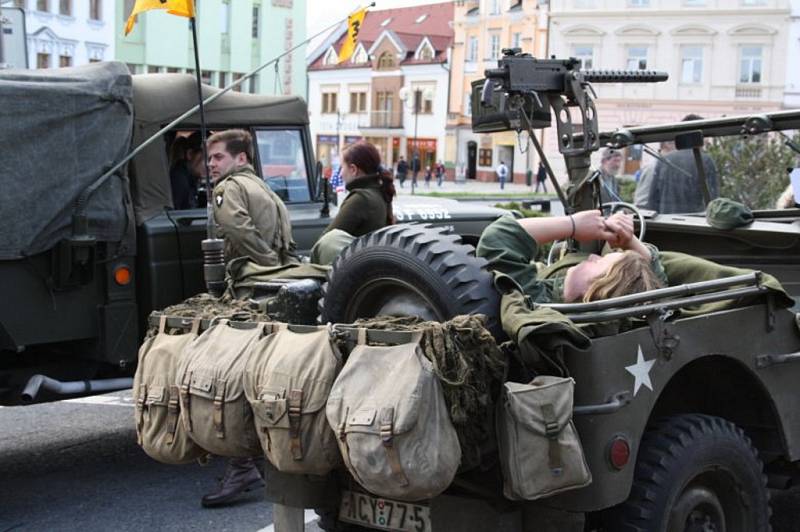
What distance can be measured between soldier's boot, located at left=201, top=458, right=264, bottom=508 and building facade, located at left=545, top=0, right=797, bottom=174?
50915mm

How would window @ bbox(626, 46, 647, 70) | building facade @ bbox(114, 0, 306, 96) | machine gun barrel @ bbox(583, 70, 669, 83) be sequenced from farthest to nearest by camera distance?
window @ bbox(626, 46, 647, 70)
building facade @ bbox(114, 0, 306, 96)
machine gun barrel @ bbox(583, 70, 669, 83)

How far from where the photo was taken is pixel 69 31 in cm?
4897

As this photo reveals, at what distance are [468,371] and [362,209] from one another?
11.9ft

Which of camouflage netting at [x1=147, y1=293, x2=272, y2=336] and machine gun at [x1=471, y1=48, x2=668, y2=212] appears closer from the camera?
camouflage netting at [x1=147, y1=293, x2=272, y2=336]

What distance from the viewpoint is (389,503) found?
4117 millimetres

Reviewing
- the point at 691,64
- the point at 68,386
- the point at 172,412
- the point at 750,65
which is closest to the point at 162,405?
the point at 172,412

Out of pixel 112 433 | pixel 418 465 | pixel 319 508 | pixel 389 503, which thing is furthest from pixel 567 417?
pixel 112 433

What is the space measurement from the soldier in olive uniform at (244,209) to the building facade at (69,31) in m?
41.6

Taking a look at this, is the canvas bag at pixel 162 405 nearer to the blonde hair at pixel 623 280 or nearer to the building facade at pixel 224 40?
the blonde hair at pixel 623 280

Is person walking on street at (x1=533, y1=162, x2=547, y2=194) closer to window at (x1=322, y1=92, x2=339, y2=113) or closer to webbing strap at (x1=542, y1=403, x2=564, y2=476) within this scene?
window at (x1=322, y1=92, x2=339, y2=113)

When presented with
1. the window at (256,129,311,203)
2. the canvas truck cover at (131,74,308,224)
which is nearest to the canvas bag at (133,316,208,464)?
the canvas truck cover at (131,74,308,224)

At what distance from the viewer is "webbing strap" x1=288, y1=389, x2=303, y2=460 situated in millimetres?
3691

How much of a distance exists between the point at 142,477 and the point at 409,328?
3.67 metres

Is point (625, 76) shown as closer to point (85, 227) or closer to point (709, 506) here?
point (709, 506)
